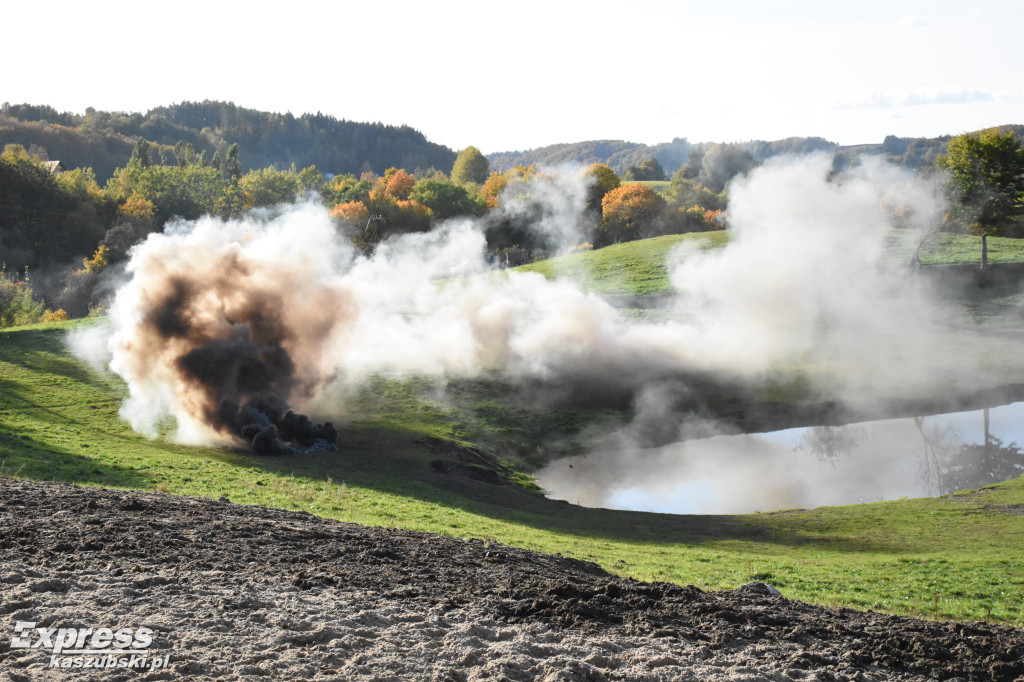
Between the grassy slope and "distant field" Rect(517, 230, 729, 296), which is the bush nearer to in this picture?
the grassy slope

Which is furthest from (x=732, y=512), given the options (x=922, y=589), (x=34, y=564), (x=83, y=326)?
(x=83, y=326)

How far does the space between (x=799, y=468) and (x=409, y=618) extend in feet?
85.5

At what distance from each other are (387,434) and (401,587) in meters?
22.5

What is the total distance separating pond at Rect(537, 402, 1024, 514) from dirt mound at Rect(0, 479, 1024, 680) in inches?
691

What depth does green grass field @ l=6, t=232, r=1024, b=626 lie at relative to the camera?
17500 millimetres

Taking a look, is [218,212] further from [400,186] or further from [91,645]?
[91,645]

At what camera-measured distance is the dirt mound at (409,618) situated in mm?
9617

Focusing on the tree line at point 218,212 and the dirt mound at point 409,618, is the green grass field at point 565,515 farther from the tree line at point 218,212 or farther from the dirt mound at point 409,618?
the tree line at point 218,212

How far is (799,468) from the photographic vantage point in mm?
33438

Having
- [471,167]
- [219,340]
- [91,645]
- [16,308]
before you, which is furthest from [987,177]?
[471,167]

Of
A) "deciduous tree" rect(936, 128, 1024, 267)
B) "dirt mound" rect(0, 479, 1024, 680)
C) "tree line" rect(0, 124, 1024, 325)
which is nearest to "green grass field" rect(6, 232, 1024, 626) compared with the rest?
"dirt mound" rect(0, 479, 1024, 680)

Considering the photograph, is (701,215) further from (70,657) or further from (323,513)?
(70,657)

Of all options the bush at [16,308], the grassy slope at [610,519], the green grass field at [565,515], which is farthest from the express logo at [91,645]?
the bush at [16,308]

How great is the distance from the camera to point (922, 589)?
1688 cm
